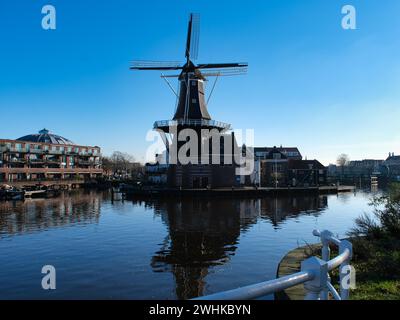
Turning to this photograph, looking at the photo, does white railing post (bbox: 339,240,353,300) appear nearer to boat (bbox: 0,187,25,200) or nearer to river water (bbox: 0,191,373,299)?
river water (bbox: 0,191,373,299)

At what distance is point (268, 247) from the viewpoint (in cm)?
1666

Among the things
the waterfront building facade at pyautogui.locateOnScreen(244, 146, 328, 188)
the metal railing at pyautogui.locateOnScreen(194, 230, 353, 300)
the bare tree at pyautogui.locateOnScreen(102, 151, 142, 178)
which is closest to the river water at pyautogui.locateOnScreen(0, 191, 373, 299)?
the metal railing at pyautogui.locateOnScreen(194, 230, 353, 300)

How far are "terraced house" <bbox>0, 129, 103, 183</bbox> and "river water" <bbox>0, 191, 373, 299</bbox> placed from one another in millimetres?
51374

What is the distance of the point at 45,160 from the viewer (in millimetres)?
81125

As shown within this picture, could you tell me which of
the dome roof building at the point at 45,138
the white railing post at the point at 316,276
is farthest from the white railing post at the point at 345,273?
the dome roof building at the point at 45,138

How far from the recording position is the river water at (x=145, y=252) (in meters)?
11.1

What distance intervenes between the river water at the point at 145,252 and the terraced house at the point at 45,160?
169 feet

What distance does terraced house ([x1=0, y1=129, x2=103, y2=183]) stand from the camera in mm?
72250

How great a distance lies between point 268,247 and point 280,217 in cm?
1200

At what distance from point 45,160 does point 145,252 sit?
75392 mm

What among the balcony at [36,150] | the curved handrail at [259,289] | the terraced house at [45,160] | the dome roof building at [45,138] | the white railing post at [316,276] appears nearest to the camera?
the curved handrail at [259,289]

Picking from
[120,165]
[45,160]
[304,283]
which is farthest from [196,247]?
[120,165]

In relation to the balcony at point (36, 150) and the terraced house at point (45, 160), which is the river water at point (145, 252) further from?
the balcony at point (36, 150)
